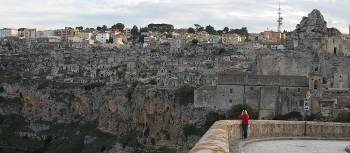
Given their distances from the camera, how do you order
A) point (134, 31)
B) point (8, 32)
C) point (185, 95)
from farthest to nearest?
point (8, 32), point (134, 31), point (185, 95)

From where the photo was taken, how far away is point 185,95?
49219mm

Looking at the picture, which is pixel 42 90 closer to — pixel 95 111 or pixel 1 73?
pixel 95 111

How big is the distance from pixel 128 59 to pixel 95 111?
60.1ft

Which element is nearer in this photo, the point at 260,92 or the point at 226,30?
the point at 260,92

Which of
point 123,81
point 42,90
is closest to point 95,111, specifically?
point 123,81

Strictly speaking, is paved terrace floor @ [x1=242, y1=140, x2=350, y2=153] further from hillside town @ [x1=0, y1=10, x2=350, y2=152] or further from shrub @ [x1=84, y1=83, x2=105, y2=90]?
shrub @ [x1=84, y1=83, x2=105, y2=90]

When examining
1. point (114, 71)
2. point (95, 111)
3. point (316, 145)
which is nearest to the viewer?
point (316, 145)

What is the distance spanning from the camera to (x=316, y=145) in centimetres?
1222

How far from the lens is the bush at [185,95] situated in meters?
48.5

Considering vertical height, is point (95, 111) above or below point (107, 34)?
below

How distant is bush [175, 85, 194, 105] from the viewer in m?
48.5

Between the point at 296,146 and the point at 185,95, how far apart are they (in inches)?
1475

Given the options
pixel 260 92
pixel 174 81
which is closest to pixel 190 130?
pixel 260 92

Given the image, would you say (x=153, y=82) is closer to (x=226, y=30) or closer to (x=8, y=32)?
(x=226, y=30)
